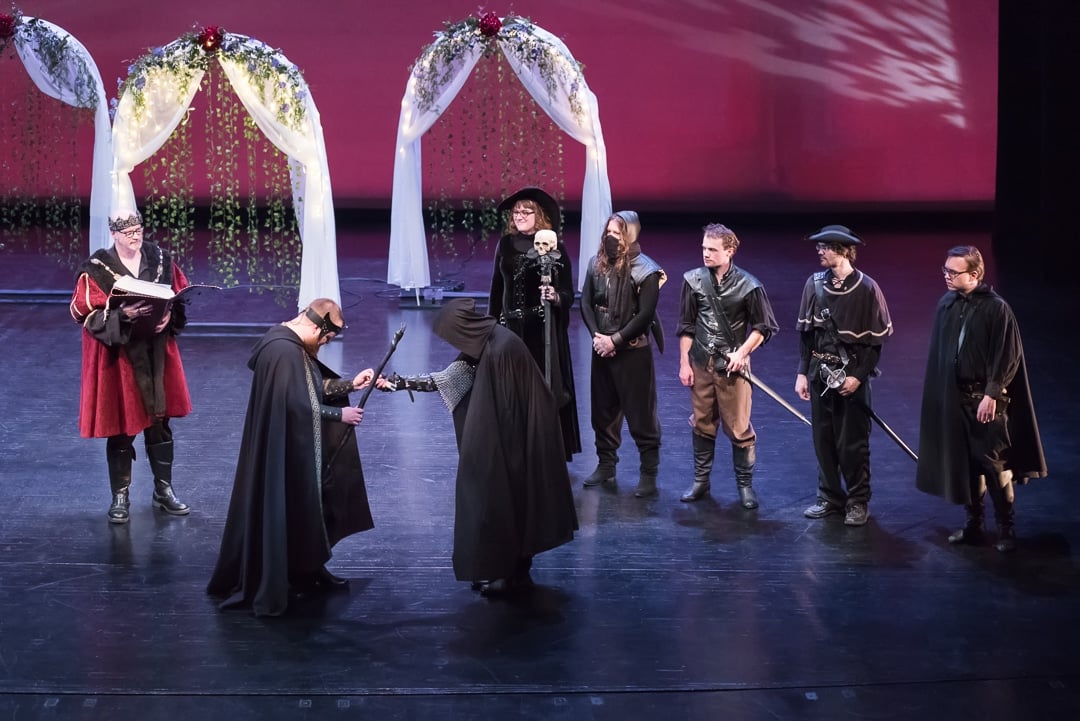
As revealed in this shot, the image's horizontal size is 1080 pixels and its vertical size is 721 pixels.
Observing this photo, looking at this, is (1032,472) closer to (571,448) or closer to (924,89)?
(571,448)

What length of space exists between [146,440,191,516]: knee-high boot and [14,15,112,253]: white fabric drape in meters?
4.89

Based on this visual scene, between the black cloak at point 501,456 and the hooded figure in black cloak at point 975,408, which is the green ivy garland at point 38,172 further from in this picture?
the hooded figure in black cloak at point 975,408

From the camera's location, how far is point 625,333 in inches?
248

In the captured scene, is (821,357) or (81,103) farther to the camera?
(81,103)

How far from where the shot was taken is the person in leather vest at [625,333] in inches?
249

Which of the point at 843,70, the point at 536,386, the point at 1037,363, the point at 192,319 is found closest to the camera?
the point at 536,386

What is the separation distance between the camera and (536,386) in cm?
516

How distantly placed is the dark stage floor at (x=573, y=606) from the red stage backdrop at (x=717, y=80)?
7724 mm

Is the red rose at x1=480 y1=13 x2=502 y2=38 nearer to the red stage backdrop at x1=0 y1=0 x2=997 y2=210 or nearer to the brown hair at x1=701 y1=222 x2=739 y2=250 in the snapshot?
the red stage backdrop at x1=0 y1=0 x2=997 y2=210

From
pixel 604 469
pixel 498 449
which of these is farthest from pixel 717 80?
pixel 498 449

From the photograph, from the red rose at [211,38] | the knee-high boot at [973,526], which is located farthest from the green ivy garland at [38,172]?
the knee-high boot at [973,526]

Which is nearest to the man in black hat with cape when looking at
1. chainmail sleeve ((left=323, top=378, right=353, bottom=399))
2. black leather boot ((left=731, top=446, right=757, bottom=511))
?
black leather boot ((left=731, top=446, right=757, bottom=511))

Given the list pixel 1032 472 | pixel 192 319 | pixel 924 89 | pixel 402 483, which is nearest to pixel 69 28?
pixel 192 319

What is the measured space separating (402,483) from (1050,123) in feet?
25.4
